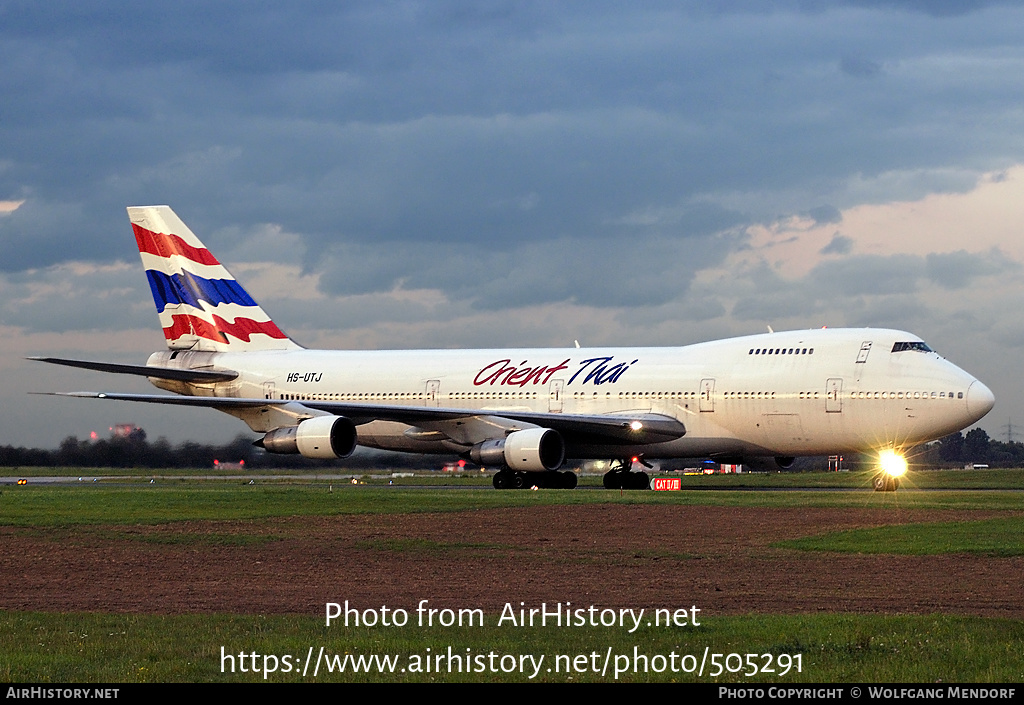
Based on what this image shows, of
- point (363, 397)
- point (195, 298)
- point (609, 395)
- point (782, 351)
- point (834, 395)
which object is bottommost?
point (834, 395)

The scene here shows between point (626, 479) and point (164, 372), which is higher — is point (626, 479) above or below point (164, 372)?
below

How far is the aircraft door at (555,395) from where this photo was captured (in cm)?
4119

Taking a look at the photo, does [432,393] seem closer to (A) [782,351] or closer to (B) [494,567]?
(A) [782,351]

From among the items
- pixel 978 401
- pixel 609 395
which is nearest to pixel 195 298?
pixel 609 395

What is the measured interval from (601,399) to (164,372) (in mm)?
16038

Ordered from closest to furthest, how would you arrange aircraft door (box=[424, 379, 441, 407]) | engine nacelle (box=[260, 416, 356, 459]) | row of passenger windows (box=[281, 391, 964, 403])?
row of passenger windows (box=[281, 391, 964, 403]) → engine nacelle (box=[260, 416, 356, 459]) → aircraft door (box=[424, 379, 441, 407])

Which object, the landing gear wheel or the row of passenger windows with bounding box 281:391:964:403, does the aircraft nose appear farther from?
the landing gear wheel

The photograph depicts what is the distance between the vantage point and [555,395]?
41312 millimetres

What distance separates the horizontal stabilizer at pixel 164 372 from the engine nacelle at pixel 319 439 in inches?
264

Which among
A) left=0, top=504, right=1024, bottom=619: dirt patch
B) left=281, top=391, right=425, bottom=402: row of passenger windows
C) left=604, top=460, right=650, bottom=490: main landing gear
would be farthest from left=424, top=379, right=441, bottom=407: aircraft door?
left=0, top=504, right=1024, bottom=619: dirt patch

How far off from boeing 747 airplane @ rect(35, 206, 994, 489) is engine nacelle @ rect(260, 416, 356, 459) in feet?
0.15

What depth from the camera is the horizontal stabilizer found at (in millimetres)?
42000

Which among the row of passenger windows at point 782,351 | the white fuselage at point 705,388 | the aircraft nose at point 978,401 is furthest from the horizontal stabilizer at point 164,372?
the aircraft nose at point 978,401
